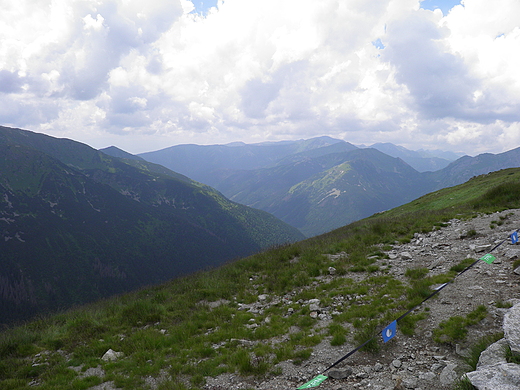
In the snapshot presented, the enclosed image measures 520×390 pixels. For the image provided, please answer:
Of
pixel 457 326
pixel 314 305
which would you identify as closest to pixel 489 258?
pixel 457 326

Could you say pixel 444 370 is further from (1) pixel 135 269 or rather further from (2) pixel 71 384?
(1) pixel 135 269

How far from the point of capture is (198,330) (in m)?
10.7

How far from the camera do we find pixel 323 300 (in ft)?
36.8

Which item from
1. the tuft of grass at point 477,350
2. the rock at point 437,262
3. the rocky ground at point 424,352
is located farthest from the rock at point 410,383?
the rock at point 437,262

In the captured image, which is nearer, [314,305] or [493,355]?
[493,355]

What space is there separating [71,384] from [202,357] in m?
3.91

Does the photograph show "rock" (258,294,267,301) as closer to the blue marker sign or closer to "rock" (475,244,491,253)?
the blue marker sign

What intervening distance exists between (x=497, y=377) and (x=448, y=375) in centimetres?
159

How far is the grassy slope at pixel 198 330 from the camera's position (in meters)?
8.09

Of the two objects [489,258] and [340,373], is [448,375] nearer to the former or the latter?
[340,373]

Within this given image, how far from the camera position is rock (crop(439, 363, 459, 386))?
212 inches

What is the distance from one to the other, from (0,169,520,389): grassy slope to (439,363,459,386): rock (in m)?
2.19

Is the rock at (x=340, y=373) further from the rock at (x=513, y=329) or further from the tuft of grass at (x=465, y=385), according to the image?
the rock at (x=513, y=329)

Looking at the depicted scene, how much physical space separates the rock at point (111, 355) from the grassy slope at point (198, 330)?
0.64 feet
